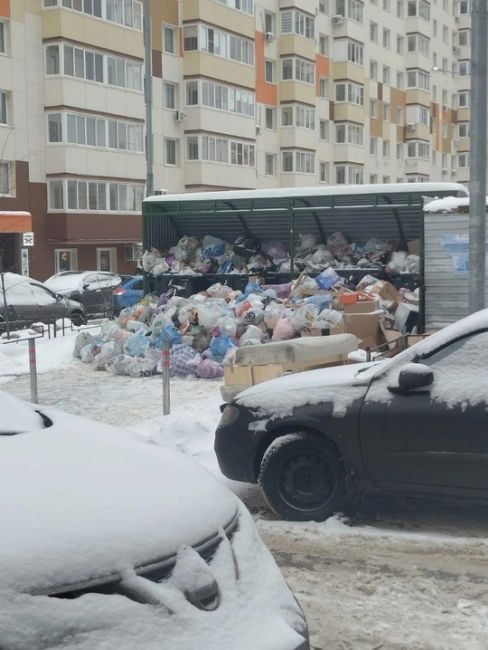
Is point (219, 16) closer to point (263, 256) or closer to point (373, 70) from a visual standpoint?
point (373, 70)

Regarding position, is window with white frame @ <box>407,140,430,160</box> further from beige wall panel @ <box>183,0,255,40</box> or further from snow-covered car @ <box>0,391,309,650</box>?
snow-covered car @ <box>0,391,309,650</box>

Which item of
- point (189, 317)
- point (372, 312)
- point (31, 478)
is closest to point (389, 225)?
point (372, 312)

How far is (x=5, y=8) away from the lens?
35.4 meters

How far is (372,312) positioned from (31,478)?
432 inches

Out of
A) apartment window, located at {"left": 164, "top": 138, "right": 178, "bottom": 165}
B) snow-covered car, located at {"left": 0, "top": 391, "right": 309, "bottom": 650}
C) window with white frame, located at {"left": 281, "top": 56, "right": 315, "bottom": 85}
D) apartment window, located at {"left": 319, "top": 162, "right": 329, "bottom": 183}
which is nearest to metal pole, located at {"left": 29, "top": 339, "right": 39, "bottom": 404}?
snow-covered car, located at {"left": 0, "top": 391, "right": 309, "bottom": 650}

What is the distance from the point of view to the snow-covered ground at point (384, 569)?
4.36m

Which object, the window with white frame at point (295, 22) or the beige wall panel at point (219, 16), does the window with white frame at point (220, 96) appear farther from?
the window with white frame at point (295, 22)

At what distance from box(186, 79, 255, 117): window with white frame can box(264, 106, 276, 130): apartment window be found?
4.07m

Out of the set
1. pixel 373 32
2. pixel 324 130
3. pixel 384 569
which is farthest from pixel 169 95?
pixel 384 569

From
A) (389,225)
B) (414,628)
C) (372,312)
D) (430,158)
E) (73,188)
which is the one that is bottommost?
(414,628)

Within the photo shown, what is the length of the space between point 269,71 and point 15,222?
2287cm

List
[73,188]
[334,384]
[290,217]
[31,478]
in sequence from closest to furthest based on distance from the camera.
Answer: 1. [31,478]
2. [334,384]
3. [290,217]
4. [73,188]

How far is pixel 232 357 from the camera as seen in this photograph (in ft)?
35.1

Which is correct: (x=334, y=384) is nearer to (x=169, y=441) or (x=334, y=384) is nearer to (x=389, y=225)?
(x=169, y=441)
